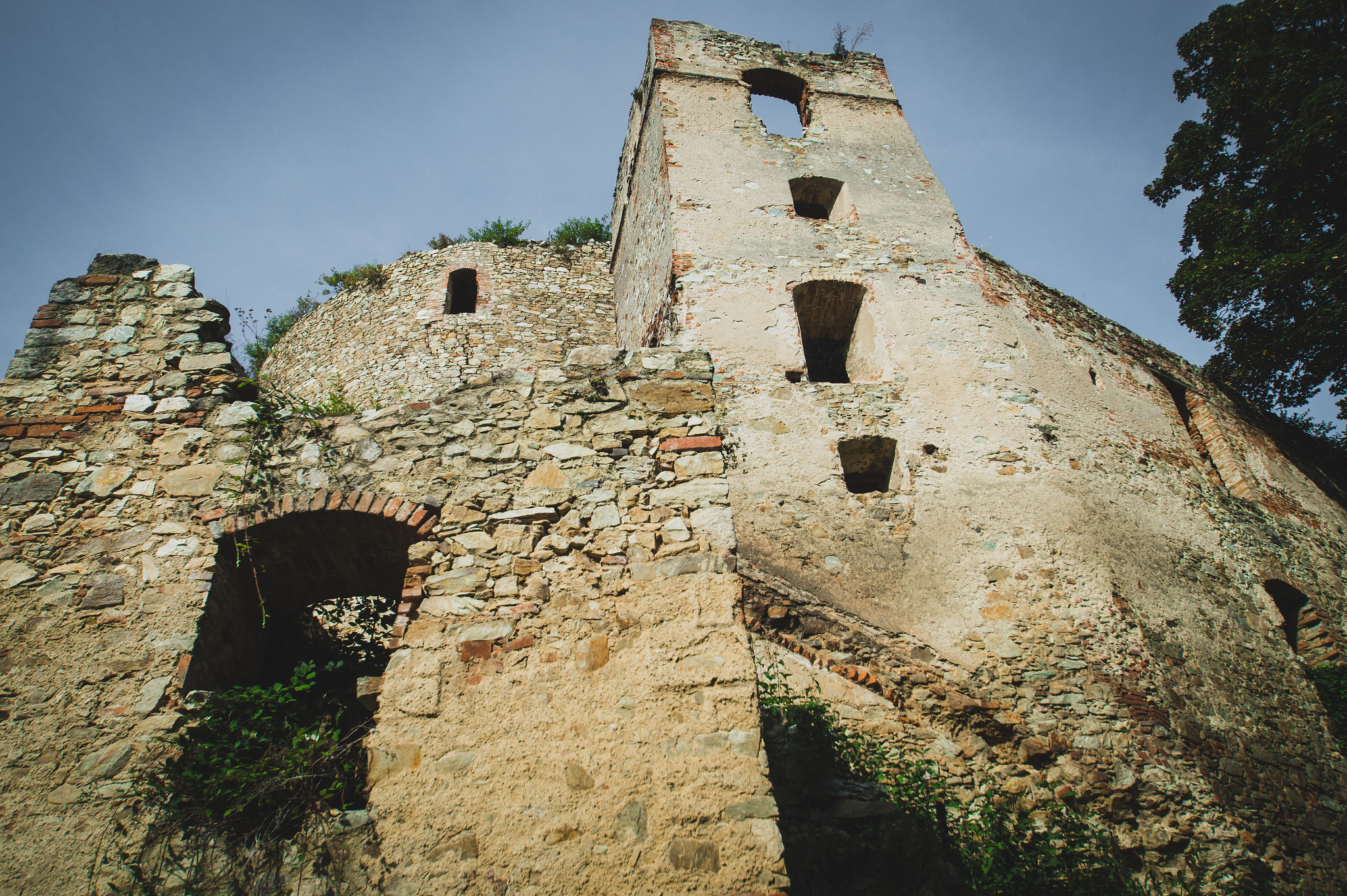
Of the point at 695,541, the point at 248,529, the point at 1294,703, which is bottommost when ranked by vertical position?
the point at 1294,703

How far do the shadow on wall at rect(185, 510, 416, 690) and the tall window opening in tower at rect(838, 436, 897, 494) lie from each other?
181 inches

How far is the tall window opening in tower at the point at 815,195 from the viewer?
9734mm

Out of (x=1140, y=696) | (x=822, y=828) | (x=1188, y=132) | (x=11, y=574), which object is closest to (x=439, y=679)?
(x=11, y=574)

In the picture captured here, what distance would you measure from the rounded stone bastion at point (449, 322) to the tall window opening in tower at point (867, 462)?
17.0 feet

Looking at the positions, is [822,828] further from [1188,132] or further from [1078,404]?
[1188,132]

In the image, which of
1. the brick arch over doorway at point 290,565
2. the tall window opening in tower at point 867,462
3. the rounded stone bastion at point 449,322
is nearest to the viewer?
the brick arch over doorway at point 290,565

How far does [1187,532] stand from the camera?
7.35 meters

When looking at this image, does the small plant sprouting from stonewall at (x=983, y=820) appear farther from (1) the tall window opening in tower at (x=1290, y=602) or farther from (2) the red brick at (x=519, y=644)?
(1) the tall window opening in tower at (x=1290, y=602)

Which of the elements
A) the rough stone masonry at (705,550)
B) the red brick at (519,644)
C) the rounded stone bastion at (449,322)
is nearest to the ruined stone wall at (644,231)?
the rough stone masonry at (705,550)

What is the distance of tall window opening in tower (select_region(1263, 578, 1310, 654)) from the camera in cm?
798

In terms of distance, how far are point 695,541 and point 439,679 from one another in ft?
4.24

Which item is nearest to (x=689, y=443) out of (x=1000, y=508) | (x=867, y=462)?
(x=867, y=462)

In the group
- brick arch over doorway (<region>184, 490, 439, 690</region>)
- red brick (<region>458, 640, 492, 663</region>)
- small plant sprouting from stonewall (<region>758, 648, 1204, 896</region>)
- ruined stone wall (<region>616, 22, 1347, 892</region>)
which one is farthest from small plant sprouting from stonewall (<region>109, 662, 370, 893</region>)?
ruined stone wall (<region>616, 22, 1347, 892</region>)

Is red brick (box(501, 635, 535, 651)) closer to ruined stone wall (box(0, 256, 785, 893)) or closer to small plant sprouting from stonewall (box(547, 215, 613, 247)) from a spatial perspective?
ruined stone wall (box(0, 256, 785, 893))
